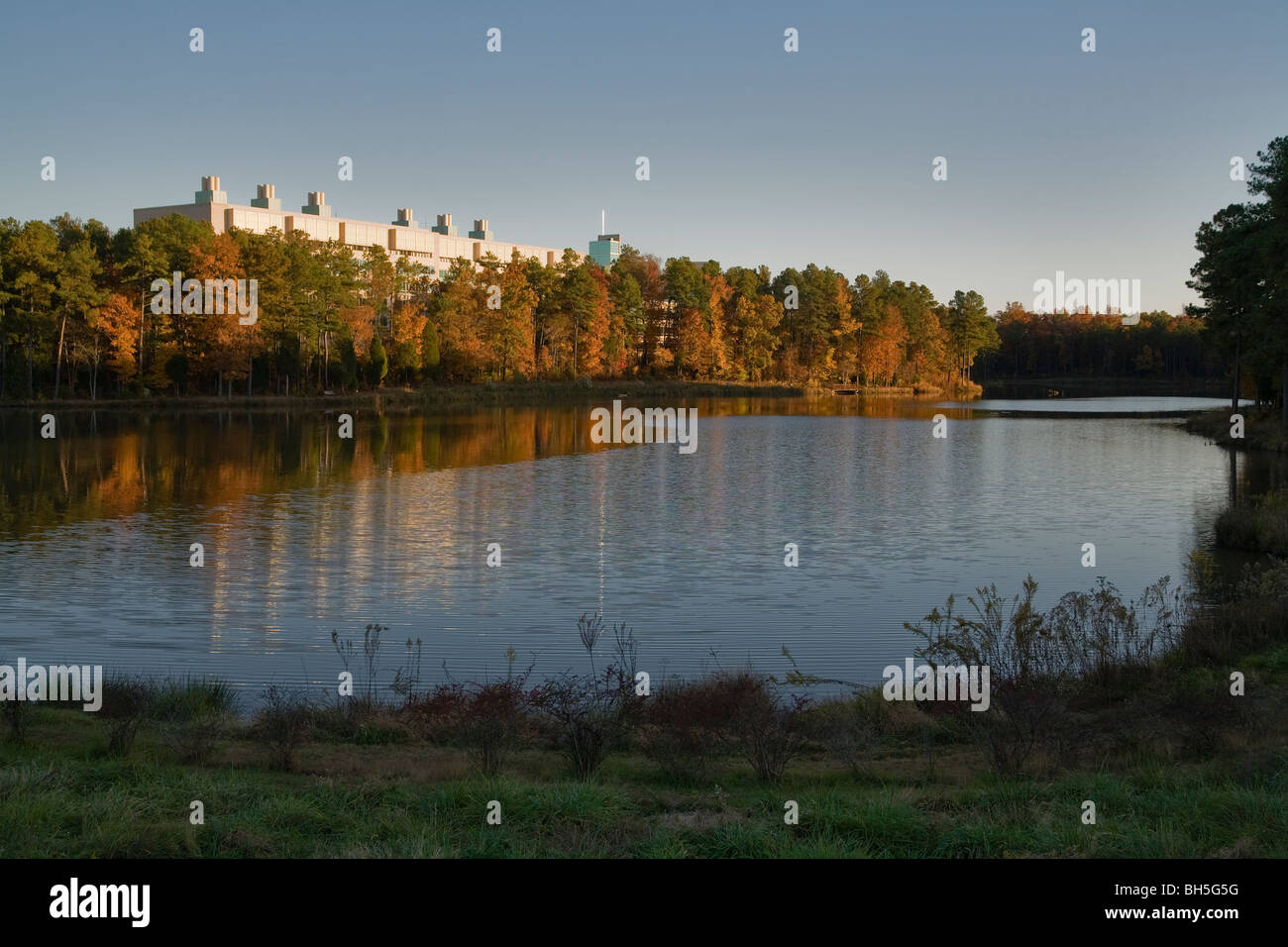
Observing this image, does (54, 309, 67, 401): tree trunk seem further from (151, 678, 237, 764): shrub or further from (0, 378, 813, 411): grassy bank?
(151, 678, 237, 764): shrub

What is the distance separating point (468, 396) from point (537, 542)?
5717 centimetres

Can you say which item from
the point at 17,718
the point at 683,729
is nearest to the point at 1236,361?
the point at 683,729

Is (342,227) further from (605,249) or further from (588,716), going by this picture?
(588,716)

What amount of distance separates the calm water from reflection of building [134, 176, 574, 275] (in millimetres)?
66226

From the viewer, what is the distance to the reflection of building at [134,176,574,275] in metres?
118

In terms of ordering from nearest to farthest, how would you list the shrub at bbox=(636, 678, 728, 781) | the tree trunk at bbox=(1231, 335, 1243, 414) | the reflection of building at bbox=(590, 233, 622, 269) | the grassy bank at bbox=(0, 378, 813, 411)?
the shrub at bbox=(636, 678, 728, 781)
the tree trunk at bbox=(1231, 335, 1243, 414)
the grassy bank at bbox=(0, 378, 813, 411)
the reflection of building at bbox=(590, 233, 622, 269)

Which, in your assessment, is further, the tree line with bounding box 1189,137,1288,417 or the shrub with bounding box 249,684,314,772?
the tree line with bounding box 1189,137,1288,417

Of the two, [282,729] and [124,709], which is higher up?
[282,729]

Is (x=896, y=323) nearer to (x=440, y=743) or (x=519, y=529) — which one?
(x=519, y=529)

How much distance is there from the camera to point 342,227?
130 metres

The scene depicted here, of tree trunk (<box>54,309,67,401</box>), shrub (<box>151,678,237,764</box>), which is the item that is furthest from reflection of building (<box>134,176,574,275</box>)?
shrub (<box>151,678,237,764</box>)

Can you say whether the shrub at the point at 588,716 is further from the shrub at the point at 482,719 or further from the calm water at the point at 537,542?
the calm water at the point at 537,542

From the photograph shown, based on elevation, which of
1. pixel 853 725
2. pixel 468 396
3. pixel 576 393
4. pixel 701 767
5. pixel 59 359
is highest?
pixel 59 359

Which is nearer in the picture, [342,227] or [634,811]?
[634,811]
